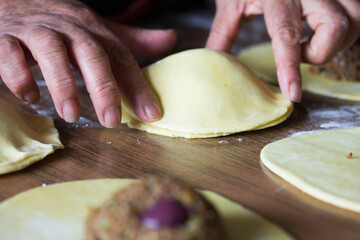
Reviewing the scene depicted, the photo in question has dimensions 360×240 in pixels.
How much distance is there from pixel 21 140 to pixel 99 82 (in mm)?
299

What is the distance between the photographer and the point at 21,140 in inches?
52.6

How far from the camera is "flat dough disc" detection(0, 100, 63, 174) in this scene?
4.06 feet

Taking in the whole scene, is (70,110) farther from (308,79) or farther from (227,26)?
(308,79)

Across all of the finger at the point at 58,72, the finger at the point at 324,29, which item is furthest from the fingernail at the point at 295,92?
the finger at the point at 58,72

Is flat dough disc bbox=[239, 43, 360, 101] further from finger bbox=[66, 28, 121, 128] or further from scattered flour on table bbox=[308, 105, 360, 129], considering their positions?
finger bbox=[66, 28, 121, 128]

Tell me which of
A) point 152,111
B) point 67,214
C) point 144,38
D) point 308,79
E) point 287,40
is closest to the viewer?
point 67,214

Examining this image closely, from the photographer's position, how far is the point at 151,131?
1.49m

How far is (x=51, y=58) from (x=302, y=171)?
83cm

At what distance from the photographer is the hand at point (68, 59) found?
1.35 meters

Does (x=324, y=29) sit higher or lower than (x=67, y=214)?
higher

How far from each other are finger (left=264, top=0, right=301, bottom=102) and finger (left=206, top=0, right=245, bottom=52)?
299 mm

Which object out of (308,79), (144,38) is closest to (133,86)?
(144,38)

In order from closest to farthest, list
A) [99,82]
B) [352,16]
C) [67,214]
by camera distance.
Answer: [67,214] < [99,82] < [352,16]

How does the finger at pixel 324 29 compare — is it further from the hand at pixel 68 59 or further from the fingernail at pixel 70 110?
the fingernail at pixel 70 110
